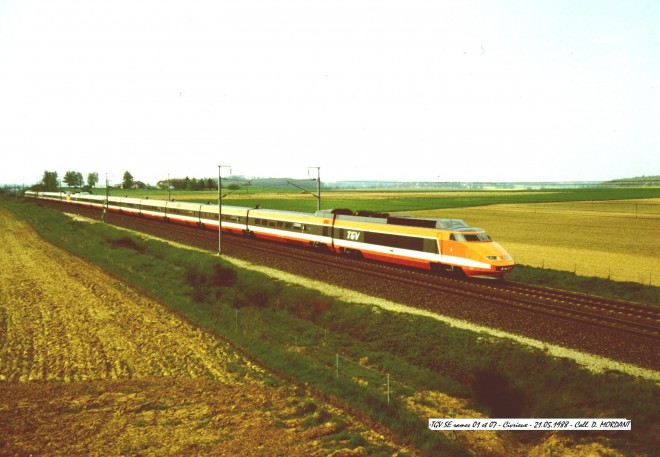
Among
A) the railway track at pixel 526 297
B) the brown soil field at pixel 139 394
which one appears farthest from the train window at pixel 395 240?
the brown soil field at pixel 139 394

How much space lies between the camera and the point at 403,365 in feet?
58.4

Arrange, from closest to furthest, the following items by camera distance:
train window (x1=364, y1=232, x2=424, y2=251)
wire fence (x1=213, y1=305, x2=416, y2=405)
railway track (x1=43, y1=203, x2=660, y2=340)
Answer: wire fence (x1=213, y1=305, x2=416, y2=405), railway track (x1=43, y1=203, x2=660, y2=340), train window (x1=364, y1=232, x2=424, y2=251)

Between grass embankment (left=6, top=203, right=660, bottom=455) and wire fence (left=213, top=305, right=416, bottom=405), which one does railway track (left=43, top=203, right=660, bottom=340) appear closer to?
grass embankment (left=6, top=203, right=660, bottom=455)

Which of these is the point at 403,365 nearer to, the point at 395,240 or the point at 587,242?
the point at 395,240

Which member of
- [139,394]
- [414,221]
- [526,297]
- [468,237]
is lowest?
[139,394]

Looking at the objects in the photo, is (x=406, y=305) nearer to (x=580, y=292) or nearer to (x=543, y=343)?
(x=543, y=343)

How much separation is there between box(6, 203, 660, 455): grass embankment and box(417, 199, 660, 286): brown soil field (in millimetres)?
18952

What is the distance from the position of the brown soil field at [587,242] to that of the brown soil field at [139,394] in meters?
26.6

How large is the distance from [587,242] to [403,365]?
40.9m

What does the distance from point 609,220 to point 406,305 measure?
65.1 meters

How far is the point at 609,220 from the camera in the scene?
75.6 m

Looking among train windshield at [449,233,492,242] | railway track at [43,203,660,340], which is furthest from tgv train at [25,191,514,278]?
railway track at [43,203,660,340]

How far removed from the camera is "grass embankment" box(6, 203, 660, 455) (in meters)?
13.4

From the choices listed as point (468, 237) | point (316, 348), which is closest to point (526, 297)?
point (468, 237)
